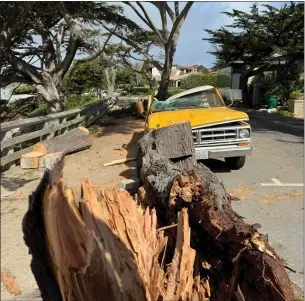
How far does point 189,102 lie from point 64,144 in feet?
14.4

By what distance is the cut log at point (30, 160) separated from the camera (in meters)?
0.94

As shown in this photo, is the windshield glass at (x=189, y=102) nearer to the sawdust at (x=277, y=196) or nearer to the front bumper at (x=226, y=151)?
the front bumper at (x=226, y=151)

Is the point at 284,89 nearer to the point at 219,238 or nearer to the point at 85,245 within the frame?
the point at 219,238

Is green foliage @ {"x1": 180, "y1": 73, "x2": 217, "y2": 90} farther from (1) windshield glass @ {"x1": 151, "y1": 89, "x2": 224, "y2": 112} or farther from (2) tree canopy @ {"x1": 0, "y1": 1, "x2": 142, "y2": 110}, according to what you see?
(2) tree canopy @ {"x1": 0, "y1": 1, "x2": 142, "y2": 110}

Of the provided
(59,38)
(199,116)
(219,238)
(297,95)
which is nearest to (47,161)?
(219,238)

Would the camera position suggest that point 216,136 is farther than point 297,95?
No

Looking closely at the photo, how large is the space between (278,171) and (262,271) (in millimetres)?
4948

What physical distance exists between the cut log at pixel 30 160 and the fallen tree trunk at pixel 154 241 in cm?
4

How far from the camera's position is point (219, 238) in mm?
1978

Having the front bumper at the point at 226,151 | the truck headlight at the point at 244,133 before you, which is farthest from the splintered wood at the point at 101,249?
the truck headlight at the point at 244,133

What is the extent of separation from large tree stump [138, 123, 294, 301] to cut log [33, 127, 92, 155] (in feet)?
2.91

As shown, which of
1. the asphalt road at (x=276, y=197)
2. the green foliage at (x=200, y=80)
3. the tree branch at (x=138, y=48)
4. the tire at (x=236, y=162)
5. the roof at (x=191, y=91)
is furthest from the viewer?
the tree branch at (x=138, y=48)

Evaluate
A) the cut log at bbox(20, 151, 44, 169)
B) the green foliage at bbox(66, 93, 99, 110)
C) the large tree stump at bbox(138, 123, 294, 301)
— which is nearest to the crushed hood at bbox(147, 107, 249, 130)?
the green foliage at bbox(66, 93, 99, 110)

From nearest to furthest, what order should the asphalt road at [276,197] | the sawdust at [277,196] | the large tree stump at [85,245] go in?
the large tree stump at [85,245], the asphalt road at [276,197], the sawdust at [277,196]
